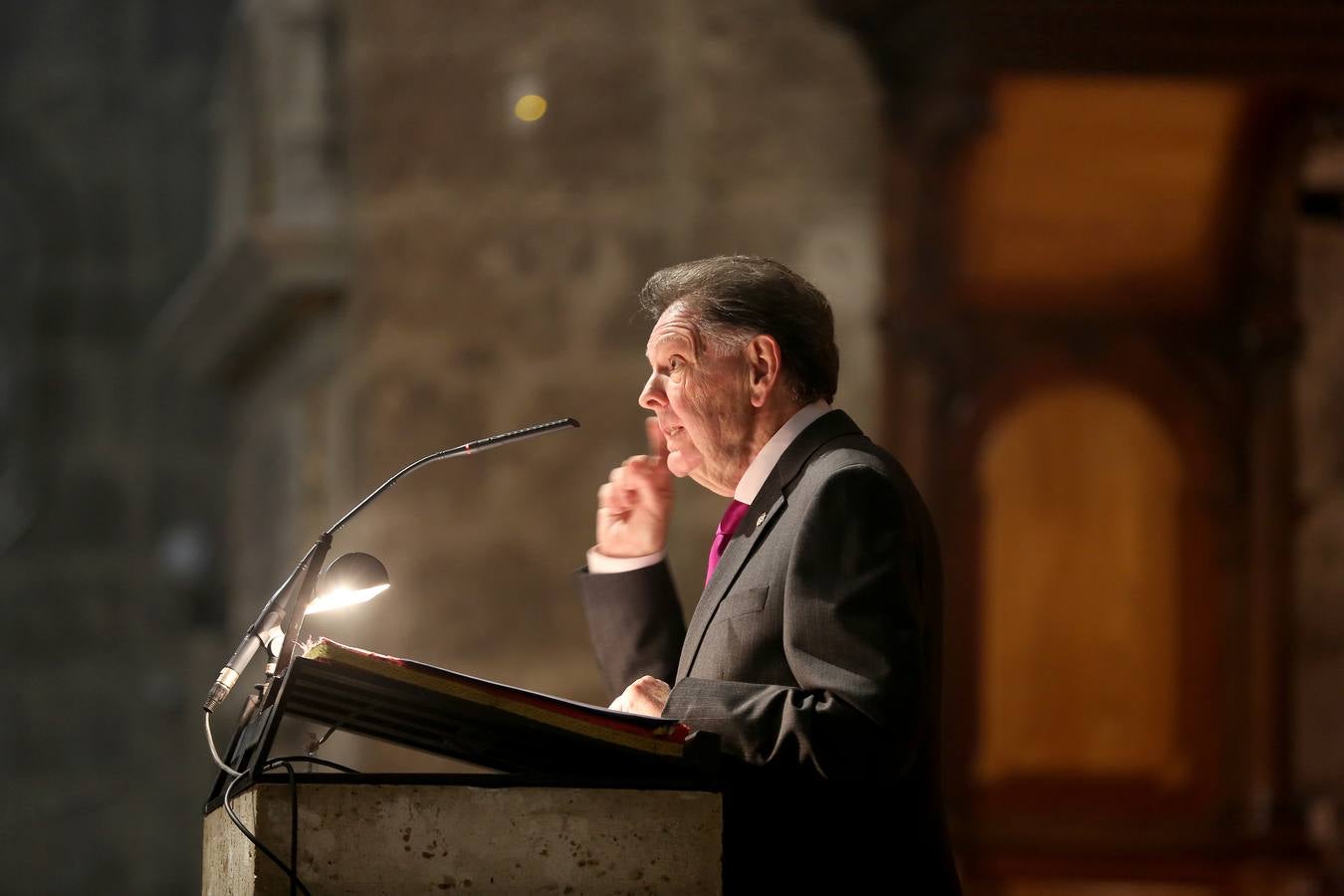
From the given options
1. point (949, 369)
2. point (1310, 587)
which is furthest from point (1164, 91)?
point (1310, 587)

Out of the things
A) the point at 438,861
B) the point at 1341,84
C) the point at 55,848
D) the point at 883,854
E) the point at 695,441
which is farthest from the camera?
the point at 55,848

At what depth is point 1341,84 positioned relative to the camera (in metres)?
5.50

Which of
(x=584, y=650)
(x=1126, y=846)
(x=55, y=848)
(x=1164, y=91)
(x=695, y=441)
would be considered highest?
(x=1164, y=91)

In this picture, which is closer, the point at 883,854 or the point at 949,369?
the point at 883,854

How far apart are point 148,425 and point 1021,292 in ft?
17.5

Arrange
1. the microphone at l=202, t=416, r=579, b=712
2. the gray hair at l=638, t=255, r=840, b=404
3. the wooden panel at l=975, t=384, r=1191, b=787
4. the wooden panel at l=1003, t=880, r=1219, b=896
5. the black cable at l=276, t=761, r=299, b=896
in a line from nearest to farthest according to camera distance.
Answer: the black cable at l=276, t=761, r=299, b=896, the microphone at l=202, t=416, r=579, b=712, the gray hair at l=638, t=255, r=840, b=404, the wooden panel at l=1003, t=880, r=1219, b=896, the wooden panel at l=975, t=384, r=1191, b=787

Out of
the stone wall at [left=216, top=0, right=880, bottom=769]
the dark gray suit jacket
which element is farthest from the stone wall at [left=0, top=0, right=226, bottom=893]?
the dark gray suit jacket

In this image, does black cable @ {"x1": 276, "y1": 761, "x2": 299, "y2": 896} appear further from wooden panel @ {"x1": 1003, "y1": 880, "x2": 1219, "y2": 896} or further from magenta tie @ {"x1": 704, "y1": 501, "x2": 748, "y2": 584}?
wooden panel @ {"x1": 1003, "y1": 880, "x2": 1219, "y2": 896}

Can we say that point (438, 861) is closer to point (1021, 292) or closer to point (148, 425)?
point (1021, 292)

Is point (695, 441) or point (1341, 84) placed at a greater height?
point (1341, 84)

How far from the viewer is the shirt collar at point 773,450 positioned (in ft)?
8.37

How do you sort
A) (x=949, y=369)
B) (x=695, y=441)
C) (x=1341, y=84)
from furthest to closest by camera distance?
1. (x=949, y=369)
2. (x=1341, y=84)
3. (x=695, y=441)

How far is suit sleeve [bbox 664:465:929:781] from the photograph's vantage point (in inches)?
84.4

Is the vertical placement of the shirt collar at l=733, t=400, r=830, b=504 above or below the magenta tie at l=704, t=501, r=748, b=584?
above
